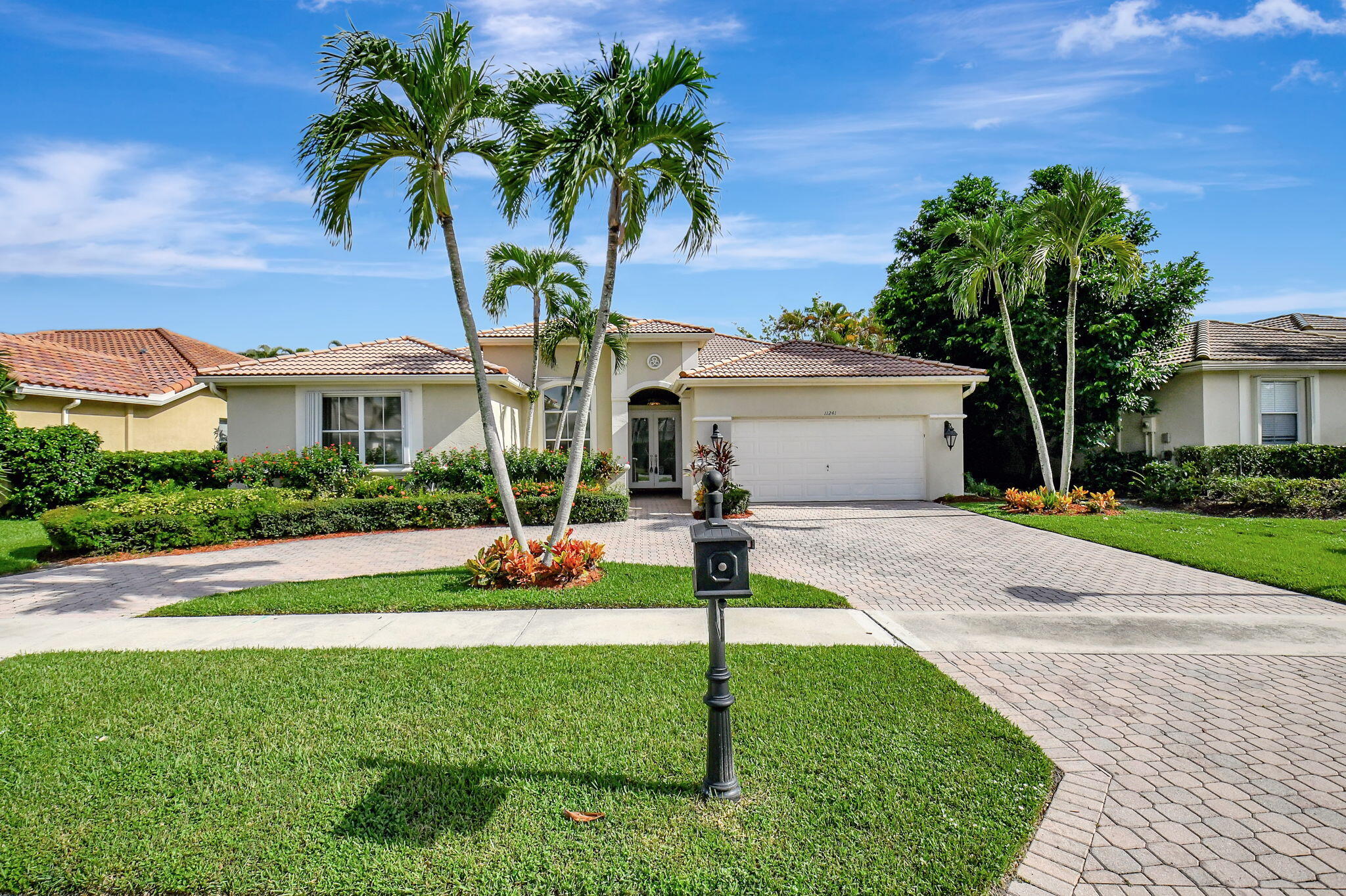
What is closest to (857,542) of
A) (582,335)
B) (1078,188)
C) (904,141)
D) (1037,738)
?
(904,141)

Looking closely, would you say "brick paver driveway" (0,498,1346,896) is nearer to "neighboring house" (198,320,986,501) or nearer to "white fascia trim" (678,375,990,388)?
"neighboring house" (198,320,986,501)

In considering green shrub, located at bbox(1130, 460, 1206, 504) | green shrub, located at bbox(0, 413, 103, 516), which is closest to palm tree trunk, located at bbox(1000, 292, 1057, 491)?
green shrub, located at bbox(1130, 460, 1206, 504)

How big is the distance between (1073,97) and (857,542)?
7413 mm

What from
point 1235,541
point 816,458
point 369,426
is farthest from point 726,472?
point 1235,541

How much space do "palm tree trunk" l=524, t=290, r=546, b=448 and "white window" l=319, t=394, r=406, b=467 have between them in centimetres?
333

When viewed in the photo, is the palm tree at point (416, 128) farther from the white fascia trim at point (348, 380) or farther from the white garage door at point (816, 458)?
the white garage door at point (816, 458)

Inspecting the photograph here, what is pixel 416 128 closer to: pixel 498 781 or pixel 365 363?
pixel 498 781

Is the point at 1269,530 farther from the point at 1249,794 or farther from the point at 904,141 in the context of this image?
the point at 1249,794

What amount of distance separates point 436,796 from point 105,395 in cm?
1899

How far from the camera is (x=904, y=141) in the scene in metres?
10.5

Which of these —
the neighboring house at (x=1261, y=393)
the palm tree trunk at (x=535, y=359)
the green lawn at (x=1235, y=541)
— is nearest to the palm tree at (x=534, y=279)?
the palm tree trunk at (x=535, y=359)

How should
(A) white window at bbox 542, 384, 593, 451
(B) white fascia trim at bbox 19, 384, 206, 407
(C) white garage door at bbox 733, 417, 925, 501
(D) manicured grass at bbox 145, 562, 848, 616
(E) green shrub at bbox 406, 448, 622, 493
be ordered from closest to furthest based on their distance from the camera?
(D) manicured grass at bbox 145, 562, 848, 616, (B) white fascia trim at bbox 19, 384, 206, 407, (E) green shrub at bbox 406, 448, 622, 493, (C) white garage door at bbox 733, 417, 925, 501, (A) white window at bbox 542, 384, 593, 451

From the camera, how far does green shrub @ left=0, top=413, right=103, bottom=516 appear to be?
13906 mm

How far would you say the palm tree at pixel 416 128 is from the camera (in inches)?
Answer: 276
